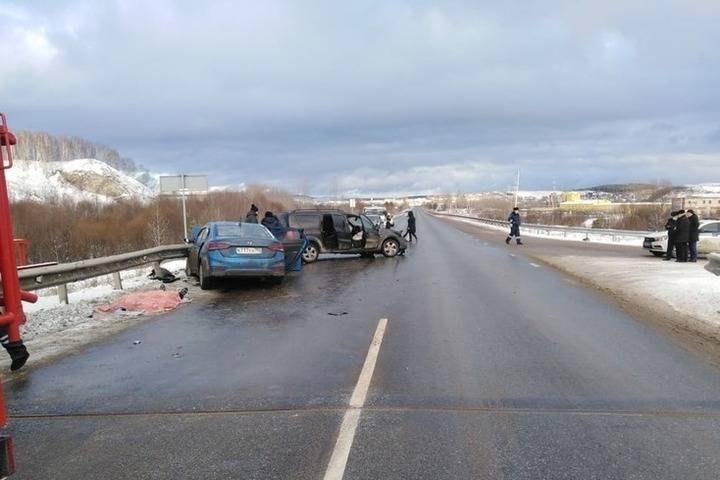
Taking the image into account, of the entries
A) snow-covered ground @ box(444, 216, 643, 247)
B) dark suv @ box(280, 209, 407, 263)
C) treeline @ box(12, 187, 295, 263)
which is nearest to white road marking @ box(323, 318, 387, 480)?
dark suv @ box(280, 209, 407, 263)

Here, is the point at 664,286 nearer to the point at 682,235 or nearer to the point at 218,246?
the point at 682,235

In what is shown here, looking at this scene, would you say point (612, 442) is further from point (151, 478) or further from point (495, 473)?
point (151, 478)

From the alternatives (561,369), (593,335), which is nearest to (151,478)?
(561,369)

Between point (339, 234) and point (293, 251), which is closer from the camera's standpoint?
point (293, 251)

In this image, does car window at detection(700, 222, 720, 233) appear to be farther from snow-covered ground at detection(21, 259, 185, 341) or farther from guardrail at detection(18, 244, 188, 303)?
snow-covered ground at detection(21, 259, 185, 341)

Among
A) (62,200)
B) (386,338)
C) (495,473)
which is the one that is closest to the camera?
(495,473)

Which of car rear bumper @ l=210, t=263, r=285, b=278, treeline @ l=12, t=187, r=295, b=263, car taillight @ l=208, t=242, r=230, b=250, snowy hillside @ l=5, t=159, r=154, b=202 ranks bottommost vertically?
treeline @ l=12, t=187, r=295, b=263

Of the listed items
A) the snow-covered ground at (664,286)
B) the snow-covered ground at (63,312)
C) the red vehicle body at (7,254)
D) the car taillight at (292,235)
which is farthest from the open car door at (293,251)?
the red vehicle body at (7,254)

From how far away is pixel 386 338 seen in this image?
767 centimetres

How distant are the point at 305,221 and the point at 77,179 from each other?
101699mm

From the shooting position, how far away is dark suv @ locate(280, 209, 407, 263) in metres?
20.3

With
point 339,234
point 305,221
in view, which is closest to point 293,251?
point 305,221

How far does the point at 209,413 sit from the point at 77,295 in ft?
27.7

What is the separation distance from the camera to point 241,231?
532 inches
